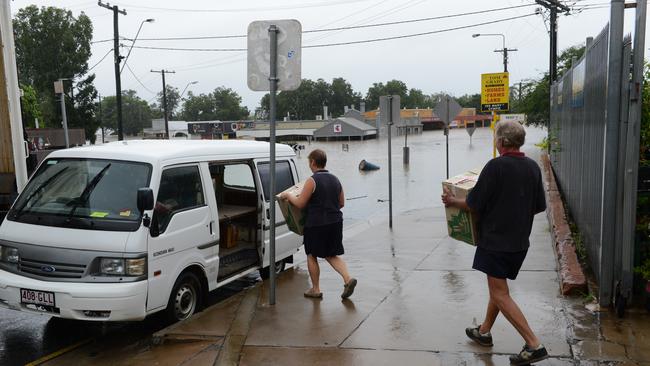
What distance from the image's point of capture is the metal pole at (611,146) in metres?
5.04

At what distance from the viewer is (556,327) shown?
5.25 metres


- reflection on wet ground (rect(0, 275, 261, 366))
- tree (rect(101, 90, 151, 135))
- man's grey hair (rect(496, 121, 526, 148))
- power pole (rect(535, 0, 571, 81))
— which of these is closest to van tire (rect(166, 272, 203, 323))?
reflection on wet ground (rect(0, 275, 261, 366))

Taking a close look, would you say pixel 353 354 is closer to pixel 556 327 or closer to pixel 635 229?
pixel 556 327

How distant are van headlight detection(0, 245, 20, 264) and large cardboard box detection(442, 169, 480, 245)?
13.4 ft

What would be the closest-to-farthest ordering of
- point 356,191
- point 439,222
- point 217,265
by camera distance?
point 217,265
point 439,222
point 356,191

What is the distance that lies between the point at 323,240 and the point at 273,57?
1983 millimetres

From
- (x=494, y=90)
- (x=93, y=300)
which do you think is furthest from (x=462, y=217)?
(x=494, y=90)

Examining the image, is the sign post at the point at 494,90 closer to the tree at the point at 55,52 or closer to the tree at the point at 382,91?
the tree at the point at 55,52

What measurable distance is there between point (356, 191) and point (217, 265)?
16051 millimetres

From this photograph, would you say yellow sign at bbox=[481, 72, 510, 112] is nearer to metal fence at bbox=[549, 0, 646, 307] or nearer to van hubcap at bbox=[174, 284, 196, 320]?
metal fence at bbox=[549, 0, 646, 307]

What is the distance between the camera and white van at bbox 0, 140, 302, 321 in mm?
5348

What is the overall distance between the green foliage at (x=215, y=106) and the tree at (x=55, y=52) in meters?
81.0

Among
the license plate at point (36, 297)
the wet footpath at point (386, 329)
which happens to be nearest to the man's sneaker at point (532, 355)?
the wet footpath at point (386, 329)

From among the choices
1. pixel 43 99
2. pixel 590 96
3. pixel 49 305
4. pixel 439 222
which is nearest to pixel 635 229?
pixel 590 96
